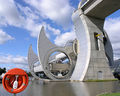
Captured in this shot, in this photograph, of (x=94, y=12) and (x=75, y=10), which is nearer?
(x=94, y=12)

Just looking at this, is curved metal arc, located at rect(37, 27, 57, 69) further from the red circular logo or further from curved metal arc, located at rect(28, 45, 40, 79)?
the red circular logo

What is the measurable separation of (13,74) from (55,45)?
23.8 metres

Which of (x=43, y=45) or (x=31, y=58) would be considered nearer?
(x=43, y=45)

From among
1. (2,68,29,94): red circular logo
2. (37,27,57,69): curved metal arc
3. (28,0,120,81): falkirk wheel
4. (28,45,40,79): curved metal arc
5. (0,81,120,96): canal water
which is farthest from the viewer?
(28,45,40,79): curved metal arc

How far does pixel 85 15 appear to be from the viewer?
2420cm

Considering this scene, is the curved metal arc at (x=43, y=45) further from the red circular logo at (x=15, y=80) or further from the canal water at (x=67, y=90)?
the red circular logo at (x=15, y=80)

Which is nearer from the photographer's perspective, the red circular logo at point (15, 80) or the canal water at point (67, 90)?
the red circular logo at point (15, 80)

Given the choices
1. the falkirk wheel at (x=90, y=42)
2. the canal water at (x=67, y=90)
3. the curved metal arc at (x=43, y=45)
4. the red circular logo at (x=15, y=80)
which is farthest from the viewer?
the curved metal arc at (x=43, y=45)

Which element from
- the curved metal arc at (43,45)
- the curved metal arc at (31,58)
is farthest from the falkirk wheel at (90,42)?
the curved metal arc at (31,58)

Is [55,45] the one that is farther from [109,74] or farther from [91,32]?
[109,74]

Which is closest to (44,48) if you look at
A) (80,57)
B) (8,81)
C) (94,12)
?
(80,57)

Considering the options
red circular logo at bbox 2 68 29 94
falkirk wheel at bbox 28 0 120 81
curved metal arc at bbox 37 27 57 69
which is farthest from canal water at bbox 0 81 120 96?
curved metal arc at bbox 37 27 57 69

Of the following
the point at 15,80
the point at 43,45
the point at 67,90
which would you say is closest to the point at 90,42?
the point at 43,45

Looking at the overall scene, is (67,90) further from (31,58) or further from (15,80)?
(31,58)
